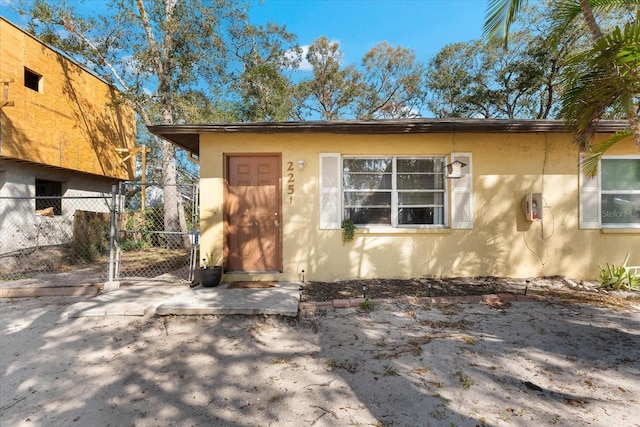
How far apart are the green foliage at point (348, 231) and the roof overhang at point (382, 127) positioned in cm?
164

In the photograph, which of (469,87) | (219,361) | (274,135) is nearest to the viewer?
(219,361)

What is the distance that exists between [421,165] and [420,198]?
2.10 feet

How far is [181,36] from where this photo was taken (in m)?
11.3

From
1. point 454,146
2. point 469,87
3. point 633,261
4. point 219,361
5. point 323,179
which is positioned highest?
point 469,87

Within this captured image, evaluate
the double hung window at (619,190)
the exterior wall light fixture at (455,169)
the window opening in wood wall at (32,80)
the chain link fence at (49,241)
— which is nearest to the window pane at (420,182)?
the exterior wall light fixture at (455,169)

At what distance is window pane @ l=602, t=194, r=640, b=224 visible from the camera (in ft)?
18.6

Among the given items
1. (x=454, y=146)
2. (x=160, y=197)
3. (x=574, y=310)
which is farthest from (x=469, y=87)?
(x=160, y=197)

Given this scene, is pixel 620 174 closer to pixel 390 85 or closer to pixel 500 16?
pixel 500 16

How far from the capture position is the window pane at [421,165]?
18.9ft

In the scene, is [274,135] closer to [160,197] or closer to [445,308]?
[445,308]

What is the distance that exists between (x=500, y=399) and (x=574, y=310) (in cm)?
266

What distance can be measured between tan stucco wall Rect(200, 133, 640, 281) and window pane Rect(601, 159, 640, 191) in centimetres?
24

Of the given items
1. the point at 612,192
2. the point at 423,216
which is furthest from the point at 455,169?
the point at 612,192

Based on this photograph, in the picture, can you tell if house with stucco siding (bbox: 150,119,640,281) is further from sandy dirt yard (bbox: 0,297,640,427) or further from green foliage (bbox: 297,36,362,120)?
green foliage (bbox: 297,36,362,120)
